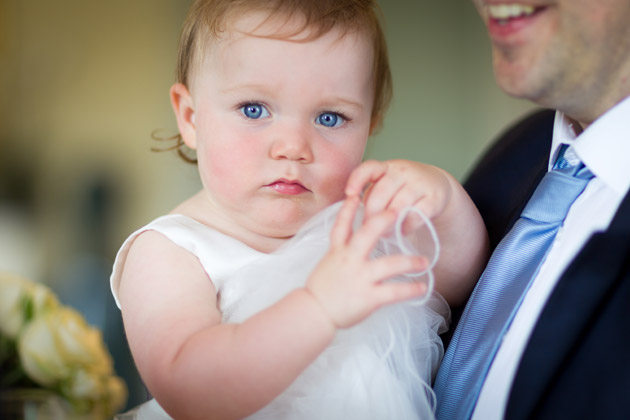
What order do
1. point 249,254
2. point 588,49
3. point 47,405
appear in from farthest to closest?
point 249,254 < point 588,49 < point 47,405

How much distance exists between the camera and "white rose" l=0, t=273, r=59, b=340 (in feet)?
2.40

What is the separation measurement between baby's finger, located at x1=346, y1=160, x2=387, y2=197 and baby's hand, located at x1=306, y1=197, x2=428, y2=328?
0.07 metres

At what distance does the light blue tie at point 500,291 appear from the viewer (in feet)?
2.90

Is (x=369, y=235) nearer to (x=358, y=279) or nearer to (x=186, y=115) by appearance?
(x=358, y=279)

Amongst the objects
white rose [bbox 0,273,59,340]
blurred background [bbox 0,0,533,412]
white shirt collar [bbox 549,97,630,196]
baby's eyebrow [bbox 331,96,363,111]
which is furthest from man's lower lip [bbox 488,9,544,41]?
blurred background [bbox 0,0,533,412]

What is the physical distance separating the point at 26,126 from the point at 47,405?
3.64m

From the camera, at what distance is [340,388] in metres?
0.85

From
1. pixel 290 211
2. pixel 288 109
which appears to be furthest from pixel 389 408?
pixel 288 109

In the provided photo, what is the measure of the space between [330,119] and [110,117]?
3387 millimetres

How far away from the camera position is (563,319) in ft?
2.41

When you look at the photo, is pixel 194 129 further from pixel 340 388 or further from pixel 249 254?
pixel 340 388

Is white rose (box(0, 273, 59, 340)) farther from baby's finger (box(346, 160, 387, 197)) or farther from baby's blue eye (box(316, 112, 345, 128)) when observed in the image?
baby's blue eye (box(316, 112, 345, 128))

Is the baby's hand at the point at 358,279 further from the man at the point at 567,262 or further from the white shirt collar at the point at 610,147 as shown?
the white shirt collar at the point at 610,147

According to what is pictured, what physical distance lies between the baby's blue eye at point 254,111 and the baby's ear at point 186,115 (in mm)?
162
